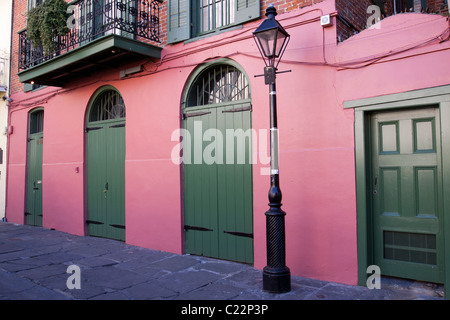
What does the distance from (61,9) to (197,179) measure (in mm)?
5533

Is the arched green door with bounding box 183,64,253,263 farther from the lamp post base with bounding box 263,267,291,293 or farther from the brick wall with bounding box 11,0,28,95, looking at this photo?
the brick wall with bounding box 11,0,28,95

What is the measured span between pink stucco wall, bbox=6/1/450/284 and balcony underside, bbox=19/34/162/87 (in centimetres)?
46

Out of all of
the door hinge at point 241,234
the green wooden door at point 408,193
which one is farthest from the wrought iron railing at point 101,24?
the green wooden door at point 408,193

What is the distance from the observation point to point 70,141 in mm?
8781

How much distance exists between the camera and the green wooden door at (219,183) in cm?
575

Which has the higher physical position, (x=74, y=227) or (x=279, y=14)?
(x=279, y=14)

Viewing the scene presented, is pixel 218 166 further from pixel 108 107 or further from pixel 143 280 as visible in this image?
pixel 108 107

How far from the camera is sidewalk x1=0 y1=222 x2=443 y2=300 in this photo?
433 cm

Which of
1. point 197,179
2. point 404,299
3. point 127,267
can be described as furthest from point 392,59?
point 127,267

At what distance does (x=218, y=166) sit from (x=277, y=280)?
235cm

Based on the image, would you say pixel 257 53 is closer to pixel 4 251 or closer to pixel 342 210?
pixel 342 210

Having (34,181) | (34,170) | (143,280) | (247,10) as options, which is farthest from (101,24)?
(143,280)

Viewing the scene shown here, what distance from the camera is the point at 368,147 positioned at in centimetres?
472

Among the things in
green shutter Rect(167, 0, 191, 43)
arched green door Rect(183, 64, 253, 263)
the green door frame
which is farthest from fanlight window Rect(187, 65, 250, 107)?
the green door frame
